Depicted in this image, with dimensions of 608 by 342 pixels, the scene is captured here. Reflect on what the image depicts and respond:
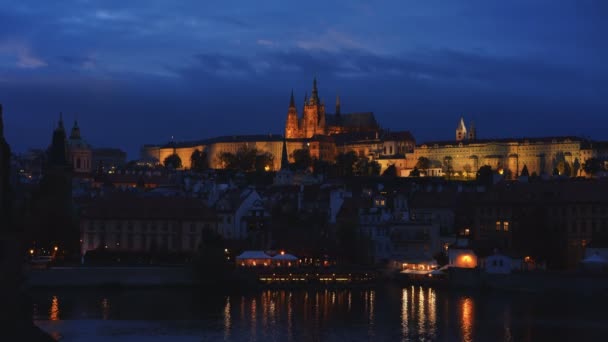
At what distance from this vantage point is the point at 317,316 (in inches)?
2202

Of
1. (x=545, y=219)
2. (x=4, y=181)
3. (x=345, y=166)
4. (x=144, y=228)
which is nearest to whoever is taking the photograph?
(x=4, y=181)

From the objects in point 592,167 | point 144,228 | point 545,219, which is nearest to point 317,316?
point 545,219

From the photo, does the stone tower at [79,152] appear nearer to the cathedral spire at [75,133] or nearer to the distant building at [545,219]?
the cathedral spire at [75,133]

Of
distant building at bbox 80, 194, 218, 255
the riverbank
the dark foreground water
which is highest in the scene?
distant building at bbox 80, 194, 218, 255

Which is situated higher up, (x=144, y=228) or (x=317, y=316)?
(x=144, y=228)

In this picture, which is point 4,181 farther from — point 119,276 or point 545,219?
point 545,219

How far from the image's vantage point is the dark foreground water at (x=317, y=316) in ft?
161

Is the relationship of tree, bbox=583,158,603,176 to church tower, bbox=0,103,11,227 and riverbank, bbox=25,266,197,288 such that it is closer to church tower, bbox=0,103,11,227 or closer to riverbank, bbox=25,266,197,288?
riverbank, bbox=25,266,197,288

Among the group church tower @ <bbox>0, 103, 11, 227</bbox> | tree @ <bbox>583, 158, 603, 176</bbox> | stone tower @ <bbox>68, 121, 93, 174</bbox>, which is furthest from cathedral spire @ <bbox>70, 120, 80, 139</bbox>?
church tower @ <bbox>0, 103, 11, 227</bbox>

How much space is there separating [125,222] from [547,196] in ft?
93.3

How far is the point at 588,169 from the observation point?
599 ft

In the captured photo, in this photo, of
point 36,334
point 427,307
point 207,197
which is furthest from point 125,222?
point 36,334

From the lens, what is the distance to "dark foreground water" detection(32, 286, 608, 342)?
49.1 metres

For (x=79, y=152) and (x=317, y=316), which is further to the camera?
(x=79, y=152)
